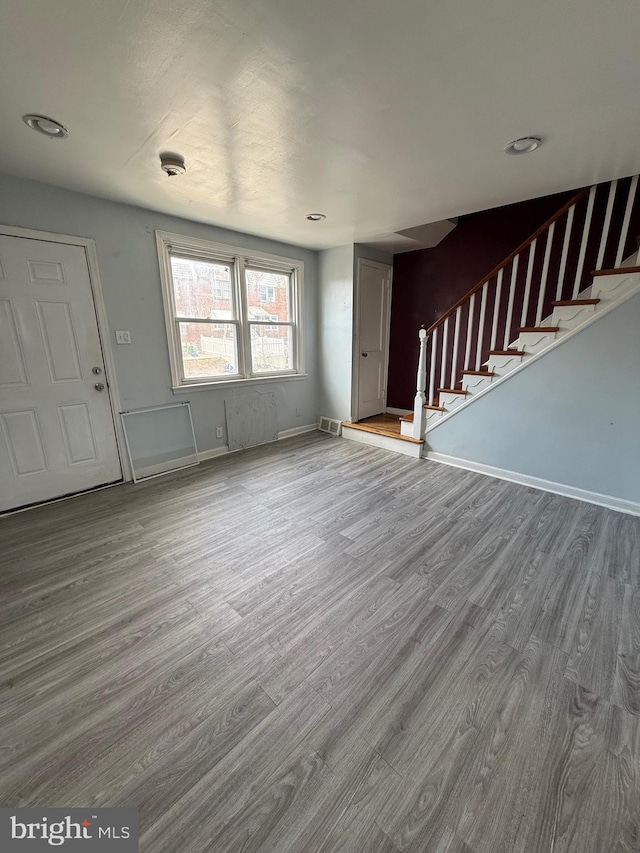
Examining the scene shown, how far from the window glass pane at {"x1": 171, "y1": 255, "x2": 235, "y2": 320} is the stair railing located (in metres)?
2.22

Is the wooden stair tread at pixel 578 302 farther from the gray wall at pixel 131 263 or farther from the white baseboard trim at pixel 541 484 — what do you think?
the gray wall at pixel 131 263

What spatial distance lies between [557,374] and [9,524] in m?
4.59

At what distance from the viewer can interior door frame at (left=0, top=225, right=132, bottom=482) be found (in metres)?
2.57

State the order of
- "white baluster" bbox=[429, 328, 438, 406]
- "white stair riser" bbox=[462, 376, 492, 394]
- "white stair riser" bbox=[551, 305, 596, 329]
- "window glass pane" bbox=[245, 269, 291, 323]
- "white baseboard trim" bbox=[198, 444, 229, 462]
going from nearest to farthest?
1. "white stair riser" bbox=[551, 305, 596, 329]
2. "white stair riser" bbox=[462, 376, 492, 394]
3. "white baluster" bbox=[429, 328, 438, 406]
4. "white baseboard trim" bbox=[198, 444, 229, 462]
5. "window glass pane" bbox=[245, 269, 291, 323]

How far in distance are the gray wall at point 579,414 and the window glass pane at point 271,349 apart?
2.47 meters

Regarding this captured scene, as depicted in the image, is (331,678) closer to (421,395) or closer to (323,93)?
(323,93)

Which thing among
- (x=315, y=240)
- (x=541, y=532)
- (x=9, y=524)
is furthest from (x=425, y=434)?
(x=9, y=524)

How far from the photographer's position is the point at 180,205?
2.98 m

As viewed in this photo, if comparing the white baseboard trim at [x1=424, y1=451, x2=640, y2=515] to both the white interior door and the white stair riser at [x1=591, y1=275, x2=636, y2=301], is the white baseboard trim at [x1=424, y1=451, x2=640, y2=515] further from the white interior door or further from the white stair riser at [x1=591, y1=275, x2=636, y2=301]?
the white stair riser at [x1=591, y1=275, x2=636, y2=301]

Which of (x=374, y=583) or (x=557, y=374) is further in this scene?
(x=557, y=374)

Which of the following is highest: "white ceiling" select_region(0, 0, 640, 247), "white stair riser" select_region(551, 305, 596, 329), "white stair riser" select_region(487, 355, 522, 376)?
"white ceiling" select_region(0, 0, 640, 247)

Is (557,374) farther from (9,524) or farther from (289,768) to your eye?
(9,524)

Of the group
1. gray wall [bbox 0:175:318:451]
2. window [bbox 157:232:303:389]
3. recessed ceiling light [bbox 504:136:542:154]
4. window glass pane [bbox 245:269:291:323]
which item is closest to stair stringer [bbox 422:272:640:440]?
recessed ceiling light [bbox 504:136:542:154]

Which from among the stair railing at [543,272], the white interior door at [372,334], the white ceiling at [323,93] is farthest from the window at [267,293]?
the stair railing at [543,272]
